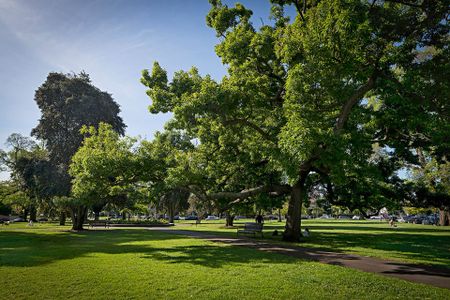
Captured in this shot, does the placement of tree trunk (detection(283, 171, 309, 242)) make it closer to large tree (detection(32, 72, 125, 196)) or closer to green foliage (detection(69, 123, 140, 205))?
green foliage (detection(69, 123, 140, 205))

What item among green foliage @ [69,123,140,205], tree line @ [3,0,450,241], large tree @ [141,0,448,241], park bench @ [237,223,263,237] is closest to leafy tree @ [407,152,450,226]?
tree line @ [3,0,450,241]

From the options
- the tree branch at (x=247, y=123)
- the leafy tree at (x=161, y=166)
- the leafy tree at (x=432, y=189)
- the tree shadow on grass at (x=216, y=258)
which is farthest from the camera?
the leafy tree at (x=432, y=189)

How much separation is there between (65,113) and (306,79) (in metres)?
33.1

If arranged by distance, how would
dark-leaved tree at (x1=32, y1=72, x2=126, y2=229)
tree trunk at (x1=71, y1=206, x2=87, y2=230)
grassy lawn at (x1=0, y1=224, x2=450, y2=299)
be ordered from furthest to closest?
dark-leaved tree at (x1=32, y1=72, x2=126, y2=229) → tree trunk at (x1=71, y1=206, x2=87, y2=230) → grassy lawn at (x1=0, y1=224, x2=450, y2=299)

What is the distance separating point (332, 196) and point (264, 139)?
28.0ft

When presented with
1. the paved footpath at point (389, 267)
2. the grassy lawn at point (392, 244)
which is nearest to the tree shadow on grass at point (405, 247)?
the grassy lawn at point (392, 244)

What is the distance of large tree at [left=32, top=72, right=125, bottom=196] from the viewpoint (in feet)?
124

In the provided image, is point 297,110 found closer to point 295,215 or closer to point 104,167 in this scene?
point 295,215

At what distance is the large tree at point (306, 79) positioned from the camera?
46.3 feet

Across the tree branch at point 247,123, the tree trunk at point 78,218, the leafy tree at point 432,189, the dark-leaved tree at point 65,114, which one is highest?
the dark-leaved tree at point 65,114

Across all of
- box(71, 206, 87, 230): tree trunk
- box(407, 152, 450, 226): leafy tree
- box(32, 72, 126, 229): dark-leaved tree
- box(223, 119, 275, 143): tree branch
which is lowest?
box(71, 206, 87, 230): tree trunk

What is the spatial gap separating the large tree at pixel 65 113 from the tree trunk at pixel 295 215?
27985mm

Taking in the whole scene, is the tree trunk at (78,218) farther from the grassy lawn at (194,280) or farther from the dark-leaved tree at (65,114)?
the grassy lawn at (194,280)

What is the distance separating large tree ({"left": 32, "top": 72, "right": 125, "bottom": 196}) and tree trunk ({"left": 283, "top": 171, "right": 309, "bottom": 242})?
28.0m
